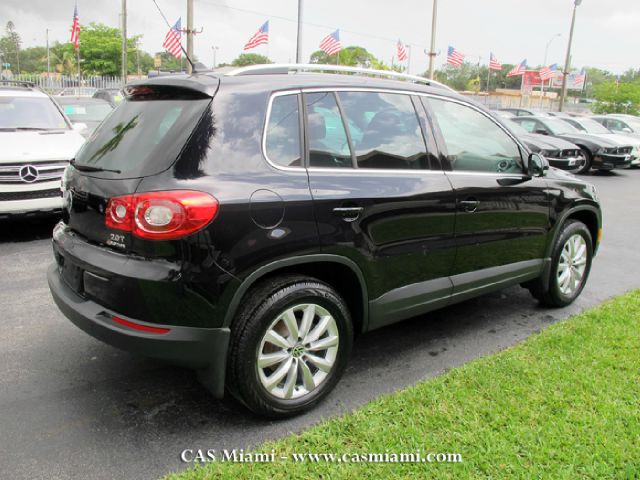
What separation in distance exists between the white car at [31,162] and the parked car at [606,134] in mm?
14709

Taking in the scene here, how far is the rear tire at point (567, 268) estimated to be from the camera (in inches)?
179

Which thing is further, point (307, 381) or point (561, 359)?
point (561, 359)

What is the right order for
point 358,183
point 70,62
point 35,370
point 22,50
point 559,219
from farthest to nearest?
1. point 22,50
2. point 70,62
3. point 559,219
4. point 35,370
5. point 358,183

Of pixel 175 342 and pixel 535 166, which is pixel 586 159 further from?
pixel 175 342

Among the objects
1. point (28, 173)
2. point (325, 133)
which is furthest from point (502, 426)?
point (28, 173)

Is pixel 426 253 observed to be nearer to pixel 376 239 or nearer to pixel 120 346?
pixel 376 239

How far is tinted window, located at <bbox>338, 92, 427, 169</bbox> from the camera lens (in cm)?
322

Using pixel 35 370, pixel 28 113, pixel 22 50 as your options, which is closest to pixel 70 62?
pixel 22 50

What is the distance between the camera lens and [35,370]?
3443mm

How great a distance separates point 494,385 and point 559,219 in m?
1.83

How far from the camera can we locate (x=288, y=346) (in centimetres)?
288

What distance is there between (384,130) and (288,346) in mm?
1435

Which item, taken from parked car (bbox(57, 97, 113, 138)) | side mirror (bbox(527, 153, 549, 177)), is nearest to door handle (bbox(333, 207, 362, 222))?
side mirror (bbox(527, 153, 549, 177))

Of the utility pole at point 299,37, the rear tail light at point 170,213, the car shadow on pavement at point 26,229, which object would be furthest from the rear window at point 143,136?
the utility pole at point 299,37
